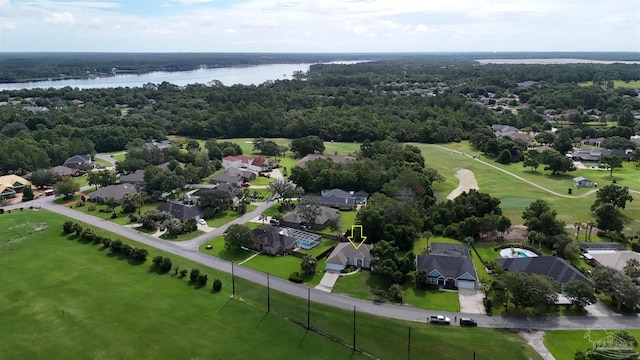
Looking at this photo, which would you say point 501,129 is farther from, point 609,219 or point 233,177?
point 233,177

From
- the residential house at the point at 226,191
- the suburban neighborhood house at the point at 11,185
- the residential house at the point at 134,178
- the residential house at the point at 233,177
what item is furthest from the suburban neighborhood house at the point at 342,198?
the suburban neighborhood house at the point at 11,185

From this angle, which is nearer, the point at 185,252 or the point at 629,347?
the point at 629,347

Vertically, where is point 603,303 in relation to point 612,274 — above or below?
below

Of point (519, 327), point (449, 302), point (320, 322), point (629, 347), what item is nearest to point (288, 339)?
point (320, 322)

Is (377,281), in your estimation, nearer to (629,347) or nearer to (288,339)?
(288,339)

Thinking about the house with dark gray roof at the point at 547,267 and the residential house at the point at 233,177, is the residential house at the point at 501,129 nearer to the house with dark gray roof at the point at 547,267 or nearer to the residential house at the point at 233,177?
the residential house at the point at 233,177

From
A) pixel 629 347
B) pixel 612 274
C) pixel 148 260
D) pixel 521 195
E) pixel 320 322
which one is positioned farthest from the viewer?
pixel 521 195
